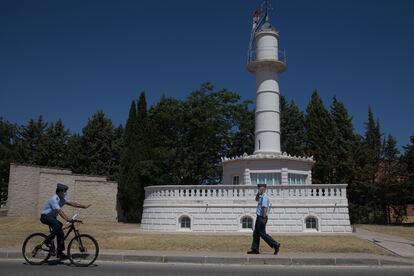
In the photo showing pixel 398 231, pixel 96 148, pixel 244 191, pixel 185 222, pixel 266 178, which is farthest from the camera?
pixel 96 148

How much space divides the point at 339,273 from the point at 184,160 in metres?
28.4

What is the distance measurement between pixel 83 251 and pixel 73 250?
428 millimetres

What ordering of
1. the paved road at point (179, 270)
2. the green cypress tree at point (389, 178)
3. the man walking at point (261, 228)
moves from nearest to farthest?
the paved road at point (179, 270) < the man walking at point (261, 228) < the green cypress tree at point (389, 178)

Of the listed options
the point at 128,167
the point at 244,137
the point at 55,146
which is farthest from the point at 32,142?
the point at 244,137

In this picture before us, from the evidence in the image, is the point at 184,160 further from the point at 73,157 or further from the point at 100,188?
the point at 73,157

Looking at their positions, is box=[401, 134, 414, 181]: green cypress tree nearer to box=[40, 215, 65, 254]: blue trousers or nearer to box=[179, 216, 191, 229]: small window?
box=[179, 216, 191, 229]: small window

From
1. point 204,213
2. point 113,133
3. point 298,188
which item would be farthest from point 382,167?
point 113,133

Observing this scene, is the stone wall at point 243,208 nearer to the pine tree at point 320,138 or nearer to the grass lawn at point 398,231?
the grass lawn at point 398,231

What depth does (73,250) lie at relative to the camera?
10617 mm

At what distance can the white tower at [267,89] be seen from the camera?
2839 centimetres

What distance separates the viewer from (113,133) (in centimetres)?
4953

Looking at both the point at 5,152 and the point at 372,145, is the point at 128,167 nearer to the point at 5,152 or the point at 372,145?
the point at 5,152

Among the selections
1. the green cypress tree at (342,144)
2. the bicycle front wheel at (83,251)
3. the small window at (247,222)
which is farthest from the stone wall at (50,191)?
the bicycle front wheel at (83,251)

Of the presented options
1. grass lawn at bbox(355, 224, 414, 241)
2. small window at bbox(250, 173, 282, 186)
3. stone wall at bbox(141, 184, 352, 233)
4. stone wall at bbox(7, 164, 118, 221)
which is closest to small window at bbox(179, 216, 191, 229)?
stone wall at bbox(141, 184, 352, 233)
